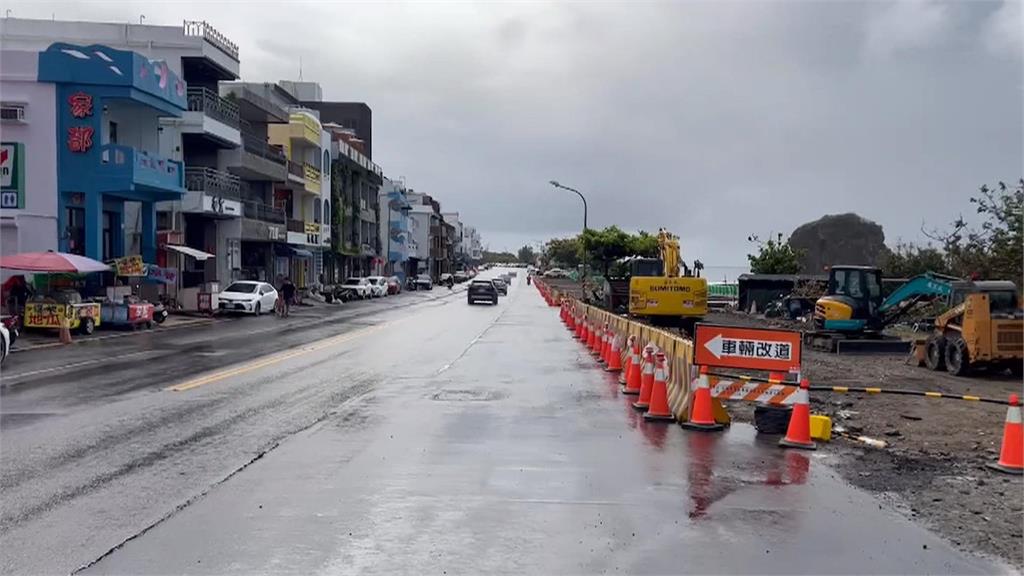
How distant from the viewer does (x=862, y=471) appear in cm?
997

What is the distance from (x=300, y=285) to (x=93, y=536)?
59.0 meters

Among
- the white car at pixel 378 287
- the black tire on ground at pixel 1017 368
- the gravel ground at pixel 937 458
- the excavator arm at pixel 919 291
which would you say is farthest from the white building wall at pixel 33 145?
the white car at pixel 378 287

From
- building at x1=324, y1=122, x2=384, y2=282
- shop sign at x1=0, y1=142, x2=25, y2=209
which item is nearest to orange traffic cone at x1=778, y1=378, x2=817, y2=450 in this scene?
shop sign at x1=0, y1=142, x2=25, y2=209

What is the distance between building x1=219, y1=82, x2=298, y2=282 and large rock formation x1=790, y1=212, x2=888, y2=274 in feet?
130

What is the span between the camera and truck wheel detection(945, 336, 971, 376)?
20.6m

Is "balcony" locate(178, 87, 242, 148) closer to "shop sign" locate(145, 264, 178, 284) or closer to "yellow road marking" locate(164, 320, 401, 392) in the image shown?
"shop sign" locate(145, 264, 178, 284)

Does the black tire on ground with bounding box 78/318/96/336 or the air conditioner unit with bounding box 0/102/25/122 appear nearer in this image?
the black tire on ground with bounding box 78/318/96/336

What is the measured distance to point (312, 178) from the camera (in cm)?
6375

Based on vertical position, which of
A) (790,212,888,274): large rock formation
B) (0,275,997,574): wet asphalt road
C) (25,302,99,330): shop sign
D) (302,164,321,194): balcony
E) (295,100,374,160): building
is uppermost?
(295,100,374,160): building

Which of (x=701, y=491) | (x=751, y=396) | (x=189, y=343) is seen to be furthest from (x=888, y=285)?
(x=701, y=491)

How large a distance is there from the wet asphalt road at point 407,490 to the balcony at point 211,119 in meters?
28.8

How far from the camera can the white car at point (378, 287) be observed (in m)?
69.2

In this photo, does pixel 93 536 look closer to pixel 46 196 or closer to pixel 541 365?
pixel 541 365

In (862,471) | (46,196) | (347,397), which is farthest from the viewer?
(46,196)
